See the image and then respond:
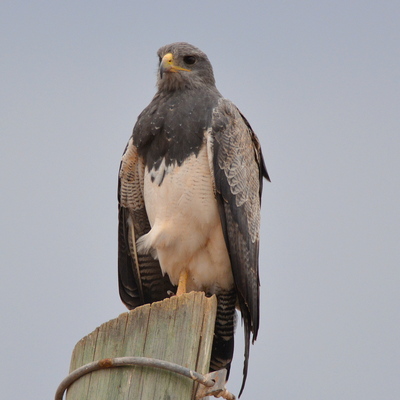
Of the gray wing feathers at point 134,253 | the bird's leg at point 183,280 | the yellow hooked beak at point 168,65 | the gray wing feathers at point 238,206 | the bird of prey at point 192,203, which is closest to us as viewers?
the gray wing feathers at point 238,206

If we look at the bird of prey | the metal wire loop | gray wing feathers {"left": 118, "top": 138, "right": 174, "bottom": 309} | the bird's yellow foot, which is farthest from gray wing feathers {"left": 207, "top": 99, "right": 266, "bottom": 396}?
the metal wire loop

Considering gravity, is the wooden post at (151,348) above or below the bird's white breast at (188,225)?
below

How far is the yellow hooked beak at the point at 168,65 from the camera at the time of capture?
7.23 metres

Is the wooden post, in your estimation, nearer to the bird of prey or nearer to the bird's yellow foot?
the bird of prey

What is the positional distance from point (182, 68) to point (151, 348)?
370cm

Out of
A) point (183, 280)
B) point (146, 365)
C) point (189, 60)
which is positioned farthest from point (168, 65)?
point (146, 365)

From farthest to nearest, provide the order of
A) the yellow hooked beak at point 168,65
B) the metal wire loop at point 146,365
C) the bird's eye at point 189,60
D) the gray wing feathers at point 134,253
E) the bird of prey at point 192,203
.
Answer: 1. the bird's eye at point 189,60
2. the yellow hooked beak at point 168,65
3. the gray wing feathers at point 134,253
4. the bird of prey at point 192,203
5. the metal wire loop at point 146,365

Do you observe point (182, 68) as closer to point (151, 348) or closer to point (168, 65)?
point (168, 65)

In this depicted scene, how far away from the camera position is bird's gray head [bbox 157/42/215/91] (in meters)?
7.26

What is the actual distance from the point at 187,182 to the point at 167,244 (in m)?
0.65

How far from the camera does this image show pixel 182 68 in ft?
24.2

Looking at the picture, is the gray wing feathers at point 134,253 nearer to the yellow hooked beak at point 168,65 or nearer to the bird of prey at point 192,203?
the bird of prey at point 192,203

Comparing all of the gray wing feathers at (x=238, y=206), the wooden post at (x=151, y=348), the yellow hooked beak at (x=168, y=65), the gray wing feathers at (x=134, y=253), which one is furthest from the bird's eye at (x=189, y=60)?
the wooden post at (x=151, y=348)

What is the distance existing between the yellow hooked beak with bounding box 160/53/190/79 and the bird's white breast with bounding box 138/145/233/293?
3.68 feet
